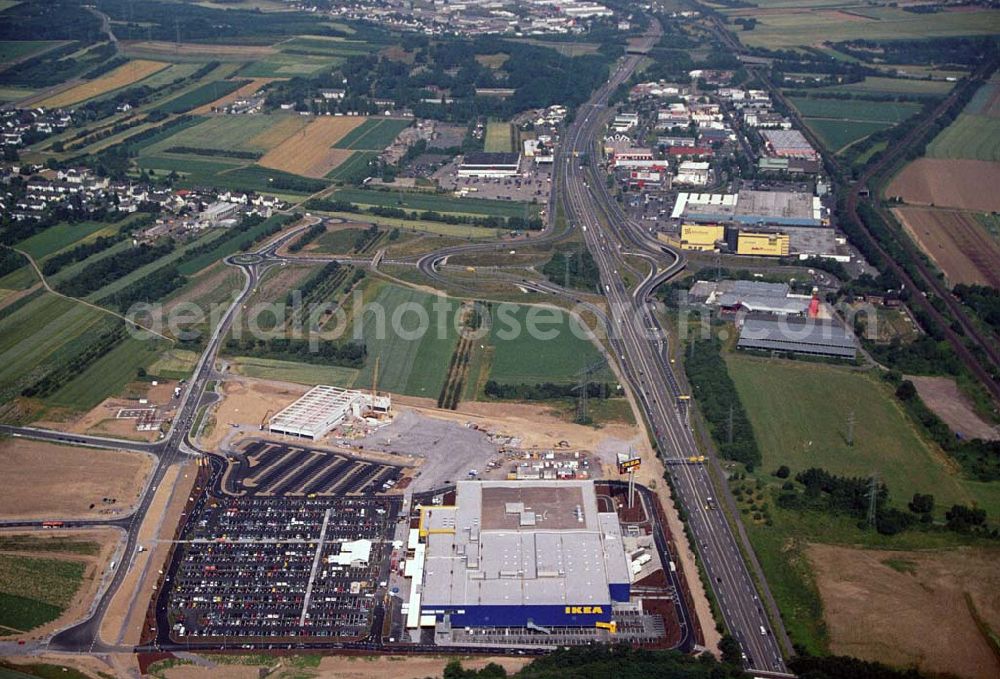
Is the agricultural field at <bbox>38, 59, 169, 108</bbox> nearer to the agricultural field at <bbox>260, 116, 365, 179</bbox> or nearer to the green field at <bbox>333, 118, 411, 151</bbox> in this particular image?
the agricultural field at <bbox>260, 116, 365, 179</bbox>

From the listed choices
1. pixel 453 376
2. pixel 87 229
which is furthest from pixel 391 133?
pixel 453 376

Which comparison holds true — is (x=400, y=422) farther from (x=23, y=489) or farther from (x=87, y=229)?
(x=87, y=229)

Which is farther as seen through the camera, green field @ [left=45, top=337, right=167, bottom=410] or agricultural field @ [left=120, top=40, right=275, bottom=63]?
agricultural field @ [left=120, top=40, right=275, bottom=63]

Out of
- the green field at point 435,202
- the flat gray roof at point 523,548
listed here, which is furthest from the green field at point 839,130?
the flat gray roof at point 523,548

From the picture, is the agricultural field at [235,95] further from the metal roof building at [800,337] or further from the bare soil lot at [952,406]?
the bare soil lot at [952,406]

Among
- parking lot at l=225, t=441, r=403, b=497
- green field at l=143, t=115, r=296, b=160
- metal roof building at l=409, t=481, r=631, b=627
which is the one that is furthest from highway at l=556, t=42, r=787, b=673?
green field at l=143, t=115, r=296, b=160
